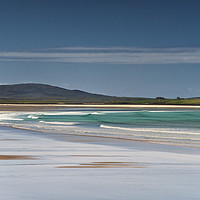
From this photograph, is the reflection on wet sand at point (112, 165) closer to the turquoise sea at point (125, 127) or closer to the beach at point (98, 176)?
the beach at point (98, 176)

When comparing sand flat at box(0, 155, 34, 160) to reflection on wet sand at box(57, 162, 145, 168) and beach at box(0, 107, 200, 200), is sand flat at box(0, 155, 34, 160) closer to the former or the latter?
beach at box(0, 107, 200, 200)

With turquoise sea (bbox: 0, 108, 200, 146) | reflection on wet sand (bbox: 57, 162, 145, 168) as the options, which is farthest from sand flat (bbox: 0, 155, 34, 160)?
turquoise sea (bbox: 0, 108, 200, 146)

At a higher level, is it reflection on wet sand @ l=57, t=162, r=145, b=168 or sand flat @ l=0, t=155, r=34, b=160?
sand flat @ l=0, t=155, r=34, b=160

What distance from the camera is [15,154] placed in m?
16.8

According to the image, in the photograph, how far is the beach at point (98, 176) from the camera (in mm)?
9461

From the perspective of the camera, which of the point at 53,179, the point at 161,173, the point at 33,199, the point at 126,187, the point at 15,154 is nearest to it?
the point at 33,199

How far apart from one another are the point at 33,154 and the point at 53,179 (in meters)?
5.83

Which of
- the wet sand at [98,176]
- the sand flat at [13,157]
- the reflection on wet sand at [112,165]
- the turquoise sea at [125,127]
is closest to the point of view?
the wet sand at [98,176]

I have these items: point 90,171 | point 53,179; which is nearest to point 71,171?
point 90,171

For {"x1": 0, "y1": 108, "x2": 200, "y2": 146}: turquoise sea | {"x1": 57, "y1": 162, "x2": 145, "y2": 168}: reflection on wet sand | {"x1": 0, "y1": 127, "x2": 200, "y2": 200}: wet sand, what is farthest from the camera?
{"x1": 0, "y1": 108, "x2": 200, "y2": 146}: turquoise sea

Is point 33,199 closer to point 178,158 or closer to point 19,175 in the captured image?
point 19,175

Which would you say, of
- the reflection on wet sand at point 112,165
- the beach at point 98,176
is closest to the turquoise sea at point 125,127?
the beach at point 98,176

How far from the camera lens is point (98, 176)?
38.2ft

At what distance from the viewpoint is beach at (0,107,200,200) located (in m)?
9.46
